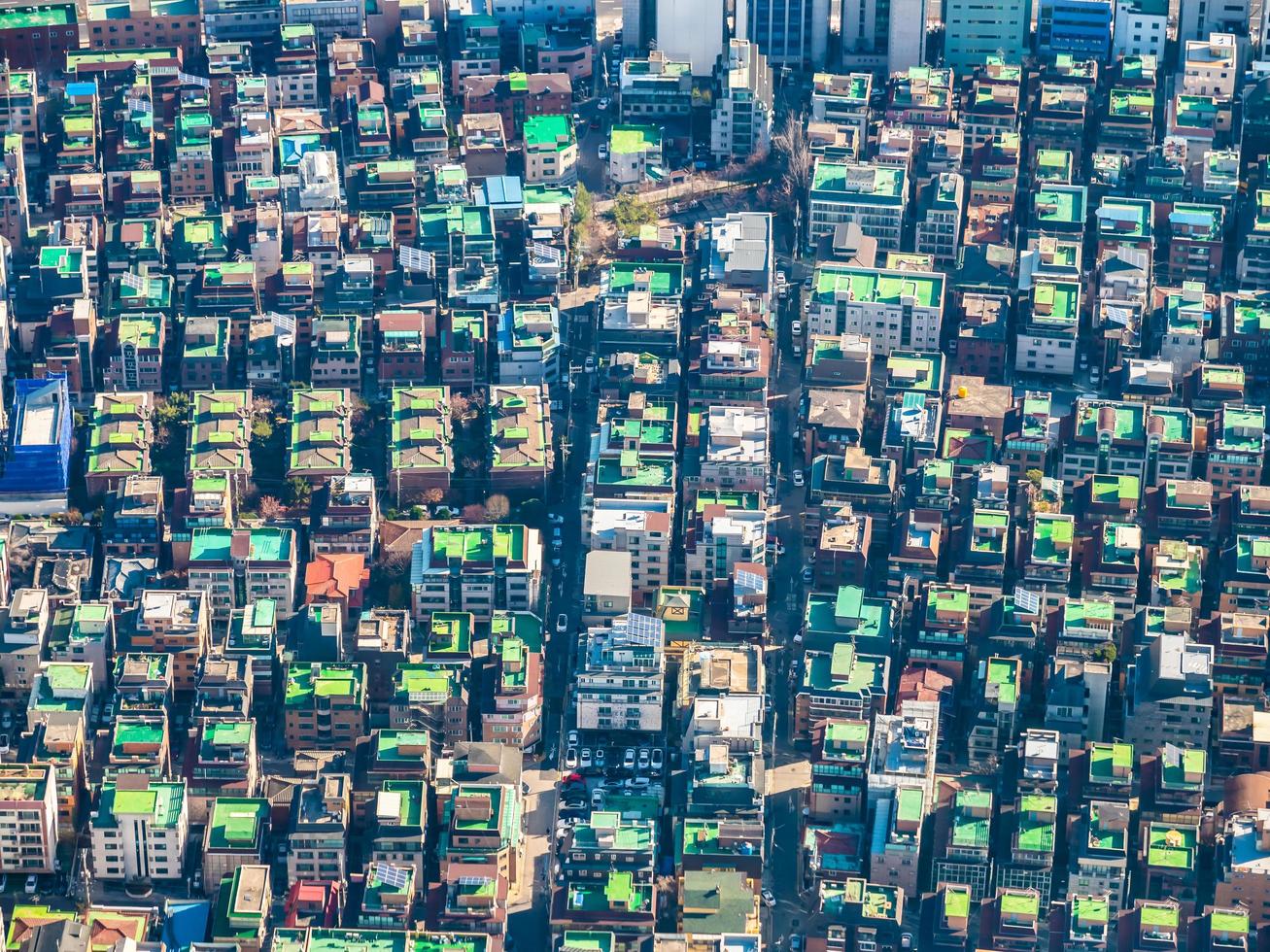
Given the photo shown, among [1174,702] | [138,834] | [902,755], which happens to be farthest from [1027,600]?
[138,834]

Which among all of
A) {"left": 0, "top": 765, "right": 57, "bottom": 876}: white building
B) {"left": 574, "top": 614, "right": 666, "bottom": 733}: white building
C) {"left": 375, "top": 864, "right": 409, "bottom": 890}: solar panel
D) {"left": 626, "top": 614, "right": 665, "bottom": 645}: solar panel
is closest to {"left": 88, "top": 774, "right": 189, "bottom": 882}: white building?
{"left": 0, "top": 765, "right": 57, "bottom": 876}: white building

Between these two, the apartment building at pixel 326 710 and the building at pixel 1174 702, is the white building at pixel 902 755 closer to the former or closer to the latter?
the building at pixel 1174 702

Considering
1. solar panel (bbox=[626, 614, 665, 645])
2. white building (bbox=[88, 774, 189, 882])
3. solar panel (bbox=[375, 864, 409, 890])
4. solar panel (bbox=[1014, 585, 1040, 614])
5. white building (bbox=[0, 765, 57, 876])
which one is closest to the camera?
solar panel (bbox=[375, 864, 409, 890])

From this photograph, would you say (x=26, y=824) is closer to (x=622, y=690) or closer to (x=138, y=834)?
(x=138, y=834)

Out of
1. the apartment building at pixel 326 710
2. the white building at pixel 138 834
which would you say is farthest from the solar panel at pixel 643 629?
the white building at pixel 138 834

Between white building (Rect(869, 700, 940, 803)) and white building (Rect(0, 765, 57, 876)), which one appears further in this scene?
white building (Rect(869, 700, 940, 803))

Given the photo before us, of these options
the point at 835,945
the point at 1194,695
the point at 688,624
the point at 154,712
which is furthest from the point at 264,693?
the point at 1194,695

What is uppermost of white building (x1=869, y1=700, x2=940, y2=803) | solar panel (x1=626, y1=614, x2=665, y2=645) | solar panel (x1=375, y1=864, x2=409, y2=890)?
solar panel (x1=626, y1=614, x2=665, y2=645)

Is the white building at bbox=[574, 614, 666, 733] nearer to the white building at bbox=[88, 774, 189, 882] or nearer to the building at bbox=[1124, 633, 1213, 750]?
the white building at bbox=[88, 774, 189, 882]
